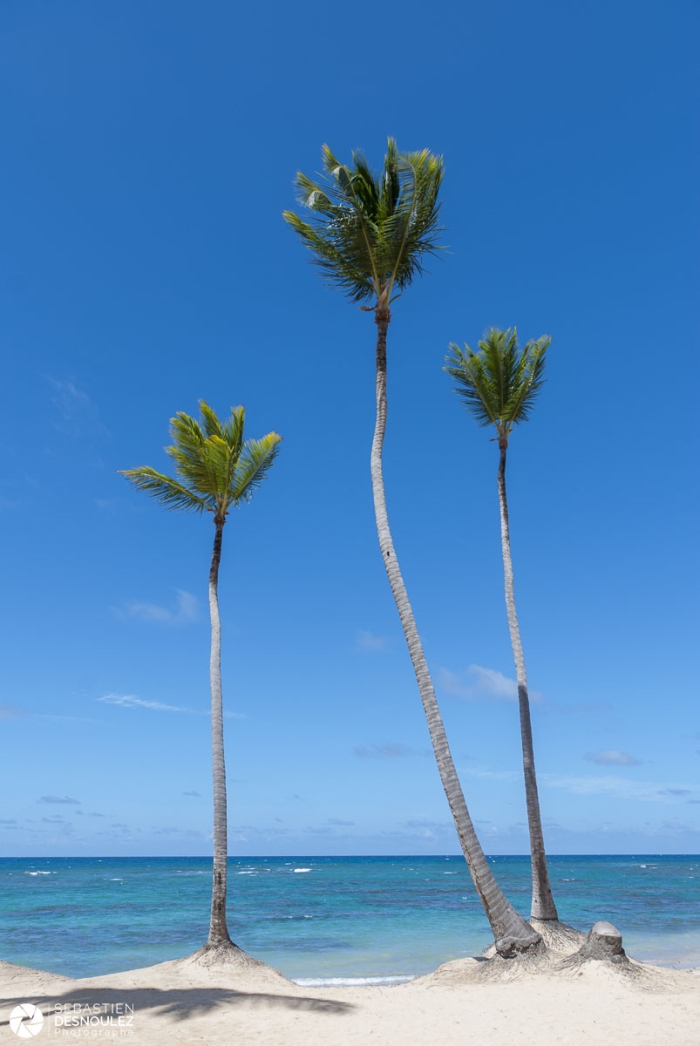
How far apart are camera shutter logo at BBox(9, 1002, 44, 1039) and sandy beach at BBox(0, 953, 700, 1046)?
0.30 feet

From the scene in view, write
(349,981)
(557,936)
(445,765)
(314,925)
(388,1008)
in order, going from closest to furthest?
(388,1008)
(445,765)
(557,936)
(349,981)
(314,925)

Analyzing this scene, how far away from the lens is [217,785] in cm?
1244

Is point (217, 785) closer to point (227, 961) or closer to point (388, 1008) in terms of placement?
point (227, 961)

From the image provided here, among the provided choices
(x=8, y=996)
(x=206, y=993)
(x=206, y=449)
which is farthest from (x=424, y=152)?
(x=8, y=996)

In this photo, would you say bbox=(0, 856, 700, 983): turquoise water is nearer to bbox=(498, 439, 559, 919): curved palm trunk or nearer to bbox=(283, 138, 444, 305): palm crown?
bbox=(498, 439, 559, 919): curved palm trunk

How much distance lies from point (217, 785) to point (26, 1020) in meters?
4.68

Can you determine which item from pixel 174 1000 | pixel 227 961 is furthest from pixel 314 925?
pixel 174 1000

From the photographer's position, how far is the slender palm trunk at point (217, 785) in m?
11.6

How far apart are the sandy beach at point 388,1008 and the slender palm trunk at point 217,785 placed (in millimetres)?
796

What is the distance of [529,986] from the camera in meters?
9.02

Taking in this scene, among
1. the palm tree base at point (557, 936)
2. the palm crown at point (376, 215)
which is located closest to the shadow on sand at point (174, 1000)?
the palm tree base at point (557, 936)

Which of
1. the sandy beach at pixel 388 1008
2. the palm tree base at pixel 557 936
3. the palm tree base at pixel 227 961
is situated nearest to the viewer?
the sandy beach at pixel 388 1008

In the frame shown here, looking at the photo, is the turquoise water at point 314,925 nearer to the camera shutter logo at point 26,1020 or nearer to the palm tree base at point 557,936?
the palm tree base at point 557,936

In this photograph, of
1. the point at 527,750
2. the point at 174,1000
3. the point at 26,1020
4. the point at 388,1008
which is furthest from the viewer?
the point at 527,750
